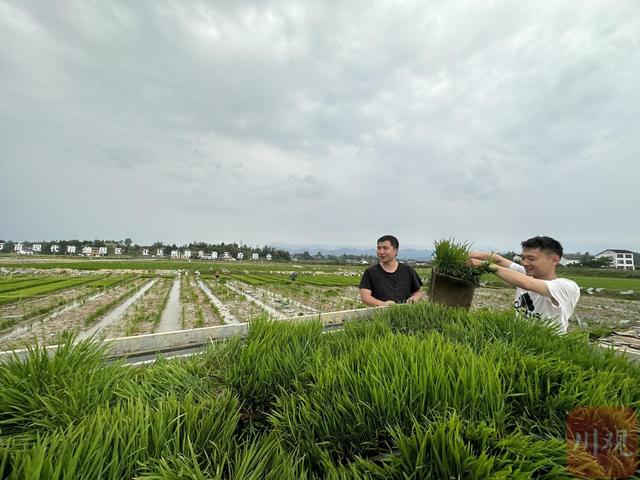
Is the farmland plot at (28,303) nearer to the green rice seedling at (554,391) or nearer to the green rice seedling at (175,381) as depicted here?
the green rice seedling at (175,381)

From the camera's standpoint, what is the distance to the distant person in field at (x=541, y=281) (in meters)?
2.67

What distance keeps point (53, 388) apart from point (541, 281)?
140 inches

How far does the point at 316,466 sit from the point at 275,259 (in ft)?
427

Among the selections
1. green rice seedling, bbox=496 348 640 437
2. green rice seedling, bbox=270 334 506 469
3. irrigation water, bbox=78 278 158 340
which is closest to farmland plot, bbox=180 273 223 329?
irrigation water, bbox=78 278 158 340

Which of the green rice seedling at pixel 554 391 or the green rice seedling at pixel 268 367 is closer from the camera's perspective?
the green rice seedling at pixel 554 391

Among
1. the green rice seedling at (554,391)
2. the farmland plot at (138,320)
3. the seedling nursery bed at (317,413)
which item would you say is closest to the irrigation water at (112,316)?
the farmland plot at (138,320)

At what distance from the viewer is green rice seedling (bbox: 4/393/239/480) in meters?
0.76

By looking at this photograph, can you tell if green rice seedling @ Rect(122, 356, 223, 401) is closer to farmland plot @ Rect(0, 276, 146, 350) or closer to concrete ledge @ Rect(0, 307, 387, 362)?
concrete ledge @ Rect(0, 307, 387, 362)

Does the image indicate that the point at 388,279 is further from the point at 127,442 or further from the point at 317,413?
the point at 127,442

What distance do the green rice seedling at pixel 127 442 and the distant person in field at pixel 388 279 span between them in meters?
3.59

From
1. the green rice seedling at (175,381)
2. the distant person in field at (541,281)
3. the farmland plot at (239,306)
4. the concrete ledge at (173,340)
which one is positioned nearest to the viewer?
the green rice seedling at (175,381)

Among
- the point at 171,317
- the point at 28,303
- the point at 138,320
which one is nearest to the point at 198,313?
the point at 171,317

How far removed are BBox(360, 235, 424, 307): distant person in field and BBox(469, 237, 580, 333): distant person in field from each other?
1584mm

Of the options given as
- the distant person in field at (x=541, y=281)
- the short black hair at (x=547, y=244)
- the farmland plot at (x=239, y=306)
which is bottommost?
the farmland plot at (x=239, y=306)
